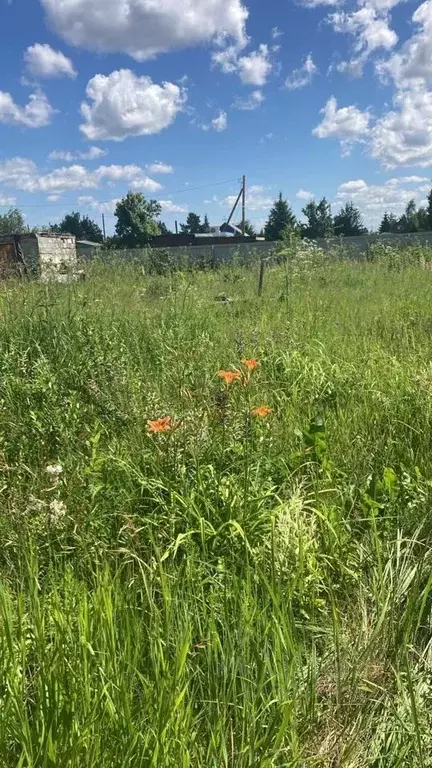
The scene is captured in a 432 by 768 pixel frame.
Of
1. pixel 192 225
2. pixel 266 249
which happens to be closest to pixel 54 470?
pixel 266 249

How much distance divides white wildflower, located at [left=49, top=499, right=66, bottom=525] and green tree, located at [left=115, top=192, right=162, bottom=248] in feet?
190

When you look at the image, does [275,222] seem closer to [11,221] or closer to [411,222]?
[411,222]

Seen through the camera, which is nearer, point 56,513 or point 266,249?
point 56,513

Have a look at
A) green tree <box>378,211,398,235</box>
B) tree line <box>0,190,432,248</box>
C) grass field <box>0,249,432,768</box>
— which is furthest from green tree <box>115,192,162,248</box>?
grass field <box>0,249,432,768</box>

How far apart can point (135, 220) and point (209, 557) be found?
60572mm

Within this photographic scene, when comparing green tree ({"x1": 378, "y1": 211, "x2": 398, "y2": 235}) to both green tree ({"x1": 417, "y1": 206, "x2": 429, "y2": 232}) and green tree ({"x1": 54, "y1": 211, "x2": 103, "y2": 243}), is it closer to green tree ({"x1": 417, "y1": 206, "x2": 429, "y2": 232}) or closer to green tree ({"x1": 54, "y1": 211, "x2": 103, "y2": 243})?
green tree ({"x1": 417, "y1": 206, "x2": 429, "y2": 232})

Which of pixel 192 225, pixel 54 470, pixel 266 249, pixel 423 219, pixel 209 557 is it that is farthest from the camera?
pixel 192 225

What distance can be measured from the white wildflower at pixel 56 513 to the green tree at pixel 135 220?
57901mm

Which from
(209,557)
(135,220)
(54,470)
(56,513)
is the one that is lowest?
(209,557)

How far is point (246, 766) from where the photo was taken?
1124 millimetres

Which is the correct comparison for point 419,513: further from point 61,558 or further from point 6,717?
point 6,717

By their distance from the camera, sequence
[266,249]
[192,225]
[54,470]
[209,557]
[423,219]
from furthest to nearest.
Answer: [192,225], [423,219], [266,249], [54,470], [209,557]

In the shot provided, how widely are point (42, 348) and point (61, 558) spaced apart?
7.43ft

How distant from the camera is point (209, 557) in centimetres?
185
